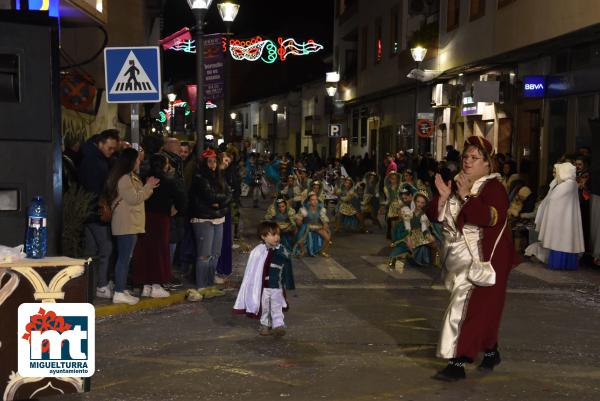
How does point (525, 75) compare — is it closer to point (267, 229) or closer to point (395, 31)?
point (395, 31)

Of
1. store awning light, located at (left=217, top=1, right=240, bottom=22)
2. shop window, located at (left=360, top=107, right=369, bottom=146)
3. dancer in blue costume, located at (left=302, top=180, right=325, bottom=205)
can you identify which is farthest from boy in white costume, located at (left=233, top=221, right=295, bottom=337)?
shop window, located at (left=360, top=107, right=369, bottom=146)

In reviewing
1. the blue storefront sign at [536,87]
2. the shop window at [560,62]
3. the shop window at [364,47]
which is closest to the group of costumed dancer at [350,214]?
the blue storefront sign at [536,87]

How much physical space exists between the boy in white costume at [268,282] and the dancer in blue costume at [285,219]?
246 inches

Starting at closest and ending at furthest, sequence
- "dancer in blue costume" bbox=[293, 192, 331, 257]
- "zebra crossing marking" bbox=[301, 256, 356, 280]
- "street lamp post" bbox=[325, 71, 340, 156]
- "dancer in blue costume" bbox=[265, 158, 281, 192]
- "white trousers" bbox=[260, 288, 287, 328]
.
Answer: "white trousers" bbox=[260, 288, 287, 328] < "zebra crossing marking" bbox=[301, 256, 356, 280] < "dancer in blue costume" bbox=[293, 192, 331, 257] < "dancer in blue costume" bbox=[265, 158, 281, 192] < "street lamp post" bbox=[325, 71, 340, 156]

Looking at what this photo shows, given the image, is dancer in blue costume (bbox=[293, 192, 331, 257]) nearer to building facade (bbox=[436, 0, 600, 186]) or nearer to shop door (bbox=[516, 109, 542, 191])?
building facade (bbox=[436, 0, 600, 186])

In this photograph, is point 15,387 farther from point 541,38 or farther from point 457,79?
point 457,79

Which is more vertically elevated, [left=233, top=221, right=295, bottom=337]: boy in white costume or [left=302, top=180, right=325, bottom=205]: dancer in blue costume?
[left=302, top=180, right=325, bottom=205]: dancer in blue costume

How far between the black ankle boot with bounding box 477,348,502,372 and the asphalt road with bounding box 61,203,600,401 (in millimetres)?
94

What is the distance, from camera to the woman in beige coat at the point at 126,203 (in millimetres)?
9680

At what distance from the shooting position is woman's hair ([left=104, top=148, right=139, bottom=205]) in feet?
31.8

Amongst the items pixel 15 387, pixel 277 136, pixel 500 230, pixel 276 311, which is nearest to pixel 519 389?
pixel 500 230

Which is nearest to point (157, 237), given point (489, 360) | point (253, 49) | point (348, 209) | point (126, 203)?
point (126, 203)

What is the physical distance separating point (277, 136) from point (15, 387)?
6131 centimetres

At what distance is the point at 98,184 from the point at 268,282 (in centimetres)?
279
